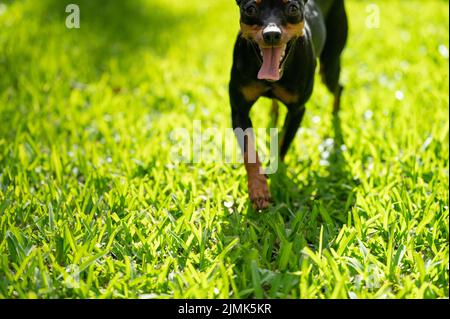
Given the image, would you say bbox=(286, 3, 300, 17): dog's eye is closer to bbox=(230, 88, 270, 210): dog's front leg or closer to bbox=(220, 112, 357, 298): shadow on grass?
bbox=(230, 88, 270, 210): dog's front leg

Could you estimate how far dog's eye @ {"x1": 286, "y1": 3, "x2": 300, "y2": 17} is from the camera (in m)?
3.00

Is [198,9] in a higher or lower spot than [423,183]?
higher

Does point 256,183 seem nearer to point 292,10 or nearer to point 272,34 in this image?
point 272,34

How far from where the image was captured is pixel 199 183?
12.2 ft

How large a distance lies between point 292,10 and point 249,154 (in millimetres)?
836

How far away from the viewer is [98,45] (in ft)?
21.8

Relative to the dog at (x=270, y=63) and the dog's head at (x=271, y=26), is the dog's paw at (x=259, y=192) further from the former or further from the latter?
the dog's head at (x=271, y=26)

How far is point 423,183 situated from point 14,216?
2380mm

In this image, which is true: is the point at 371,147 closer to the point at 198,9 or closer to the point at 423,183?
the point at 423,183

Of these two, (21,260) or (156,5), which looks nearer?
(21,260)

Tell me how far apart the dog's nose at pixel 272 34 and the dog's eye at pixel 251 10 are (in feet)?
0.41

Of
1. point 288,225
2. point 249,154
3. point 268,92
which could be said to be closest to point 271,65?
point 268,92
